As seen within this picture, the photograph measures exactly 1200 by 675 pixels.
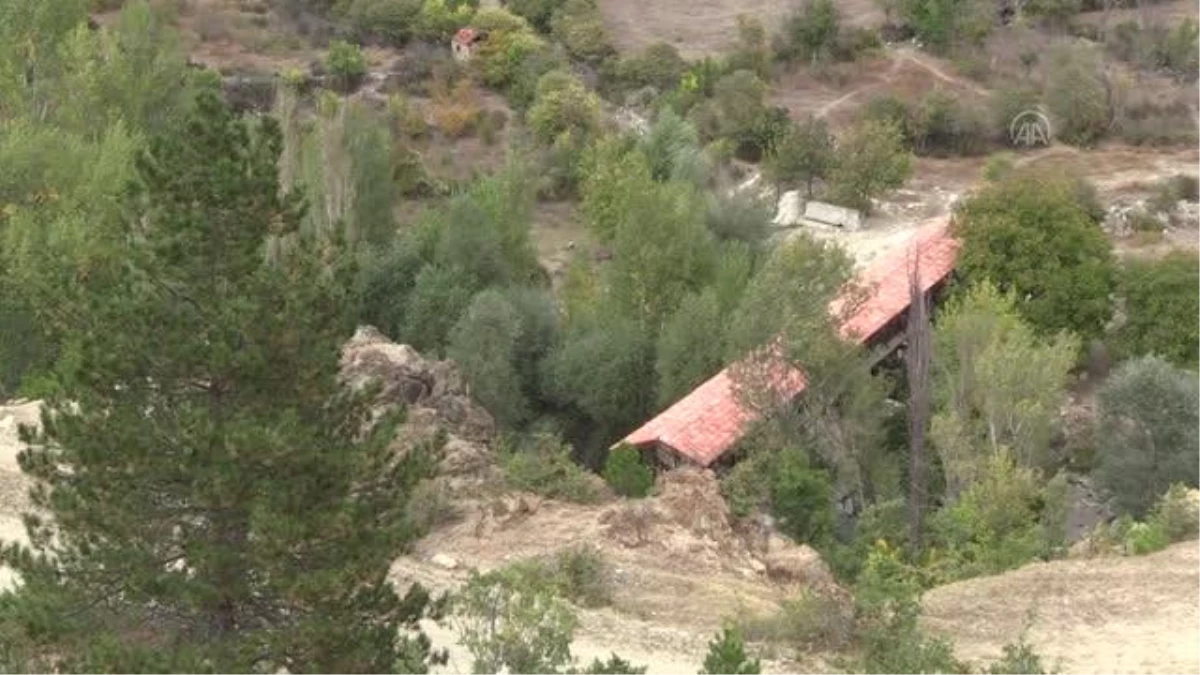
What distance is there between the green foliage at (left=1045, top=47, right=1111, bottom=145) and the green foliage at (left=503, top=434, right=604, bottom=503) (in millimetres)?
32282

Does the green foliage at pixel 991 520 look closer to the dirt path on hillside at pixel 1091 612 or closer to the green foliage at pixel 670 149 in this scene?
the dirt path on hillside at pixel 1091 612

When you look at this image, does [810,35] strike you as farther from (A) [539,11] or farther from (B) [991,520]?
(B) [991,520]

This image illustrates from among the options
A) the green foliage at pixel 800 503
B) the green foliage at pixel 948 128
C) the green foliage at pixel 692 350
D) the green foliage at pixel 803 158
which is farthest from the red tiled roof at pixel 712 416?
the green foliage at pixel 948 128

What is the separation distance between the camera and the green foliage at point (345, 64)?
57.1 m

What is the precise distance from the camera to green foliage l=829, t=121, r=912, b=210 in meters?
45.2

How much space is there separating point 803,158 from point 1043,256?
12466mm

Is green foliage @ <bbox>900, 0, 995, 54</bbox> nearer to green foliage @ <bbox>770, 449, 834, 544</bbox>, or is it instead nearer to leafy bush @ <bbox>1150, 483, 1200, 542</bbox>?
green foliage @ <bbox>770, 449, 834, 544</bbox>

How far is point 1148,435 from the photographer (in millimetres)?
27938

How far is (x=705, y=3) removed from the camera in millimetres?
66938

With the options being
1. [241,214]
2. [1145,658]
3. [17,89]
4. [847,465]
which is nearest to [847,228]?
[847,465]

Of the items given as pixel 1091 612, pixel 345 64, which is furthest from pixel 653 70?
pixel 1091 612

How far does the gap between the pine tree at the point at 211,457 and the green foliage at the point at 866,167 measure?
3226cm

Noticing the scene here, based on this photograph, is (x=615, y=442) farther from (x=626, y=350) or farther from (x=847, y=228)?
(x=847, y=228)

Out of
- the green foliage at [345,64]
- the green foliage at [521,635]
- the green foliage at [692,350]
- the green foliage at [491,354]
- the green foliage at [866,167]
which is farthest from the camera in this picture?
the green foliage at [345,64]
